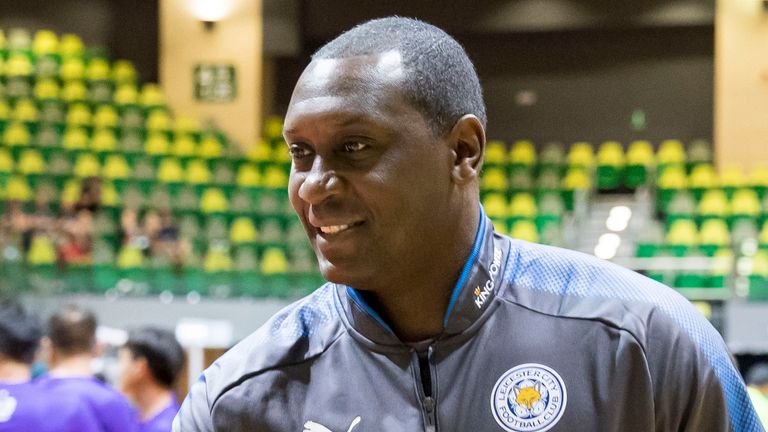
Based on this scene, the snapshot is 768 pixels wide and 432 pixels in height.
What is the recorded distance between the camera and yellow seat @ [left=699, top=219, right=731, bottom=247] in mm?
11234

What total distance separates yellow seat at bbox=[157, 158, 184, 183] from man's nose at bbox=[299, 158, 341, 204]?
10.7 metres

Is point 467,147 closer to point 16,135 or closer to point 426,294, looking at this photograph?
point 426,294

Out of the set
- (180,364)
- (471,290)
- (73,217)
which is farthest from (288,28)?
(471,290)

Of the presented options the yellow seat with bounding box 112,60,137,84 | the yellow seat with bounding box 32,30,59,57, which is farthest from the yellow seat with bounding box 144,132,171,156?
the yellow seat with bounding box 32,30,59,57

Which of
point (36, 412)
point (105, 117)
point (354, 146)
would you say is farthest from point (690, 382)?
point (105, 117)

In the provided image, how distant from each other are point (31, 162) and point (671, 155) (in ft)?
25.4

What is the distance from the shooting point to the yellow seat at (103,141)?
12406mm

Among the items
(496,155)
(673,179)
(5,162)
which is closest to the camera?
(5,162)

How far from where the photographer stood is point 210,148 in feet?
44.2

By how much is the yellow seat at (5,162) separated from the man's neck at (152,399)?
265 inches

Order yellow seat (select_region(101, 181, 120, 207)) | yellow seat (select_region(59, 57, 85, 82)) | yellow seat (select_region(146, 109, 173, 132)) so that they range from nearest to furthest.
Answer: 1. yellow seat (select_region(101, 181, 120, 207))
2. yellow seat (select_region(146, 109, 173, 132))
3. yellow seat (select_region(59, 57, 85, 82))

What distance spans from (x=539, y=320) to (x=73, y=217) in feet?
30.4

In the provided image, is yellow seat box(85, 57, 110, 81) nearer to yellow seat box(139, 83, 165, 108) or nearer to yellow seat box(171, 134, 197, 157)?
yellow seat box(139, 83, 165, 108)

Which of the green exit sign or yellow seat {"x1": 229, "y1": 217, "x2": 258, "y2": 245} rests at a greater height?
the green exit sign
